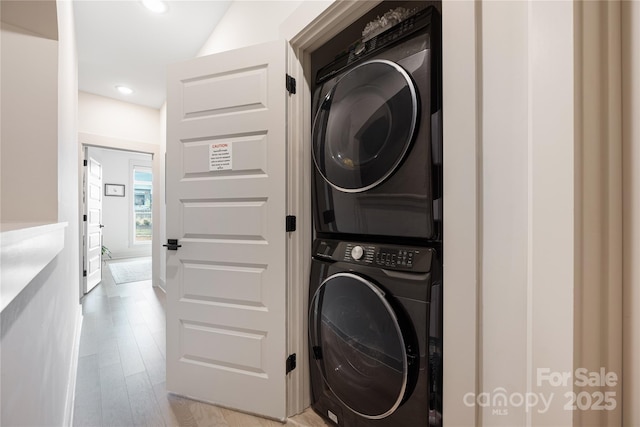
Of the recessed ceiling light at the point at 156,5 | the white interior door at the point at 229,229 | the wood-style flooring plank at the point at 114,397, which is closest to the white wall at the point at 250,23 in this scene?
the white interior door at the point at 229,229

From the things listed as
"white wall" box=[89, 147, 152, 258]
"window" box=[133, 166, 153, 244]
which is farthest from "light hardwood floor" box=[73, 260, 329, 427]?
"window" box=[133, 166, 153, 244]

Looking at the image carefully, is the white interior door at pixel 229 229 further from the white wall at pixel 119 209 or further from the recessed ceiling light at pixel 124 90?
the white wall at pixel 119 209

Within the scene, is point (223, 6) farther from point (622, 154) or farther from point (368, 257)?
point (622, 154)

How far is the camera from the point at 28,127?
866mm

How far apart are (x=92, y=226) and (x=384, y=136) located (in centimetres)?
468

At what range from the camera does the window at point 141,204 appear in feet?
22.0

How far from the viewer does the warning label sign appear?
148 centimetres

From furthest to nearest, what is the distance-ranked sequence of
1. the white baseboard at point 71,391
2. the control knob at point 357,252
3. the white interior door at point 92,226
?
the white interior door at point 92,226, the white baseboard at point 71,391, the control knob at point 357,252

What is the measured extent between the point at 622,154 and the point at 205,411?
2026 mm

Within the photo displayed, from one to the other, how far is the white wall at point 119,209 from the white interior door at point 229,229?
19.5 ft

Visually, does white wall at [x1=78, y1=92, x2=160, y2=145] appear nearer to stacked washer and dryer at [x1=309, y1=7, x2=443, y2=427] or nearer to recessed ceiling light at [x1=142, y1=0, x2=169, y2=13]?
recessed ceiling light at [x1=142, y1=0, x2=169, y2=13]

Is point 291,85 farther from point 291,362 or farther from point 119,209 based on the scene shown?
point 119,209

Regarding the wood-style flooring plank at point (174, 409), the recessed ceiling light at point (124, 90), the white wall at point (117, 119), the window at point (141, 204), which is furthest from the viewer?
the window at point (141, 204)

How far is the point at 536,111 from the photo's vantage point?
0.62m
